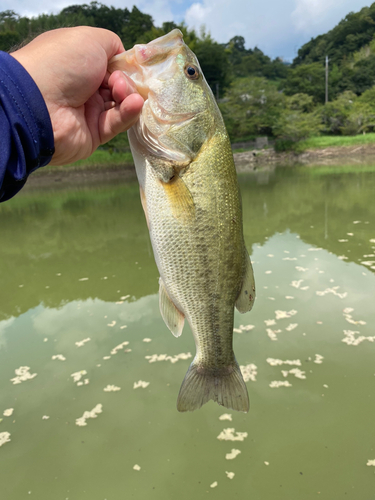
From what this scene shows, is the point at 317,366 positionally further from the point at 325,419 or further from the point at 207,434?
the point at 207,434

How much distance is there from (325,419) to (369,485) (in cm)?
68

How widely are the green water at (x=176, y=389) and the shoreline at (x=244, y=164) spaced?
66.3ft

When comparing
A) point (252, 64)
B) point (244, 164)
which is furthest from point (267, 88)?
point (252, 64)

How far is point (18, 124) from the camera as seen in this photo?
4.25ft

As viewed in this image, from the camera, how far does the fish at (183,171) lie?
5.33 ft

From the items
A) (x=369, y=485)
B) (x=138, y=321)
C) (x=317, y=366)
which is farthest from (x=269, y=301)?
(x=369, y=485)

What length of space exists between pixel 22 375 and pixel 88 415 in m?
1.24

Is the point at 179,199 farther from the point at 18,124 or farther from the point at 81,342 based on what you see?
the point at 81,342

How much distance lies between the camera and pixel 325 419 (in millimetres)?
3285

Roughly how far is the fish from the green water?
6.75 feet

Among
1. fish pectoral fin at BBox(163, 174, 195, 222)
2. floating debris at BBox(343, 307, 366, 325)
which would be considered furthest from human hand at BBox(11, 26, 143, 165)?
floating debris at BBox(343, 307, 366, 325)

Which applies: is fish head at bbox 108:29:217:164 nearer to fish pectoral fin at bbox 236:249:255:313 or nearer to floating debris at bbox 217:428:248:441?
fish pectoral fin at bbox 236:249:255:313

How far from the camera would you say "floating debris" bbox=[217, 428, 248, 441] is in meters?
3.16

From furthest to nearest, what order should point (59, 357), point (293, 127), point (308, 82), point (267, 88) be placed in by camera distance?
point (308, 82)
point (267, 88)
point (293, 127)
point (59, 357)
